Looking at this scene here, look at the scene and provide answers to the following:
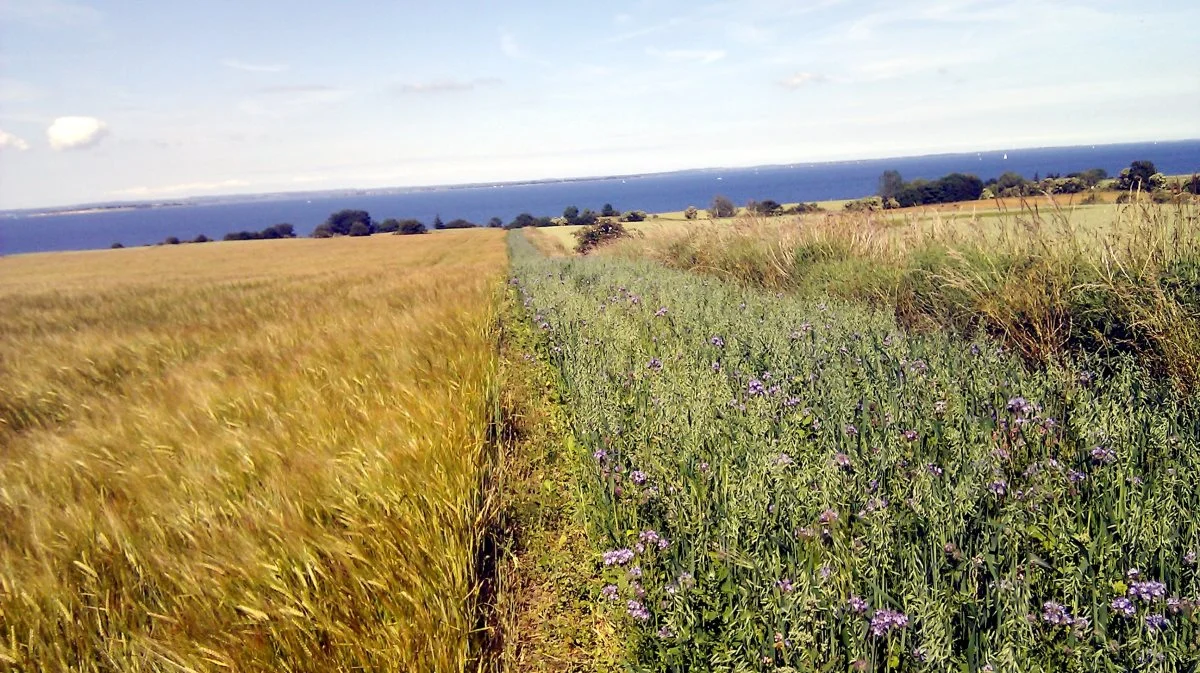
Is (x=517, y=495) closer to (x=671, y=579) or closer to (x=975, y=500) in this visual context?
(x=671, y=579)

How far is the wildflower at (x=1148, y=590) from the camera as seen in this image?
1.58m

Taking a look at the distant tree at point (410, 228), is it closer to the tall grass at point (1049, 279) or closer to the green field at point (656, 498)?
the tall grass at point (1049, 279)

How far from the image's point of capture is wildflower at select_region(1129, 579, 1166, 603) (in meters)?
1.58

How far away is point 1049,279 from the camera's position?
17.2 ft

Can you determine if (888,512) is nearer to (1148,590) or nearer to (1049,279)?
(1148,590)

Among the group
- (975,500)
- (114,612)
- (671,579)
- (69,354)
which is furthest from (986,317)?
(69,354)

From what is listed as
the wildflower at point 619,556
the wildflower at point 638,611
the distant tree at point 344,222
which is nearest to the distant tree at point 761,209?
the wildflower at point 619,556

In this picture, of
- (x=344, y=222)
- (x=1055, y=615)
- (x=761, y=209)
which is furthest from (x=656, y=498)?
(x=344, y=222)

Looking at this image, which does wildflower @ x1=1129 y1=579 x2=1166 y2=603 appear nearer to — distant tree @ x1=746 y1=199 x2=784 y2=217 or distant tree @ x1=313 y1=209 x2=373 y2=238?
distant tree @ x1=746 y1=199 x2=784 y2=217

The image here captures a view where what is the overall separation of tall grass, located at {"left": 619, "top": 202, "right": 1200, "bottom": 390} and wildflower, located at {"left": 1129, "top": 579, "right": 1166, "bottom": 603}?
2.50 m

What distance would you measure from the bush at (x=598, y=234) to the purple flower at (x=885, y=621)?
84.4 ft

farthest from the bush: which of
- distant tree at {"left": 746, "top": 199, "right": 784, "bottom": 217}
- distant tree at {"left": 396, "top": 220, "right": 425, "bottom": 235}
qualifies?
distant tree at {"left": 396, "top": 220, "right": 425, "bottom": 235}

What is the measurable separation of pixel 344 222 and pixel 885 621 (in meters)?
→ 69.3

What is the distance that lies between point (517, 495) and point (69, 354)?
18.0ft
